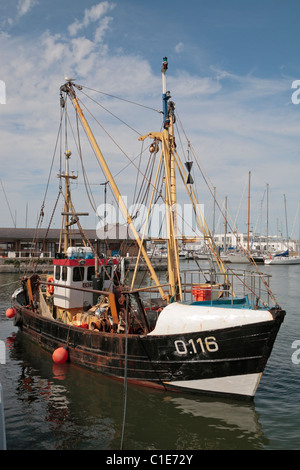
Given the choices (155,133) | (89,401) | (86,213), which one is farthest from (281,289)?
(89,401)

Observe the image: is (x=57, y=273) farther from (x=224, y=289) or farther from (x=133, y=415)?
(x=133, y=415)

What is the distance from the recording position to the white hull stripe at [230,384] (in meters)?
11.0

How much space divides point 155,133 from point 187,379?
10.00 metres

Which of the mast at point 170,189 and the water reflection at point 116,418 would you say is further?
the mast at point 170,189

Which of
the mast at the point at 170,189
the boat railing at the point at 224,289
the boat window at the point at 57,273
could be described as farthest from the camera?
the boat window at the point at 57,273

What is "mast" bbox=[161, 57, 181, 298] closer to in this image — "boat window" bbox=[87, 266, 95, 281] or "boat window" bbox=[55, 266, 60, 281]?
"boat window" bbox=[87, 266, 95, 281]

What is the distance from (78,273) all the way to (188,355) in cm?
768

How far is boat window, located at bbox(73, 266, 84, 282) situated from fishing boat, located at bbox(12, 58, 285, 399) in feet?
0.15

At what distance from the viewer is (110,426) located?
10047 millimetres

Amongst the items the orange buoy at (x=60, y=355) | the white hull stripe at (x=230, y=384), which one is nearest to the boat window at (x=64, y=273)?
the orange buoy at (x=60, y=355)

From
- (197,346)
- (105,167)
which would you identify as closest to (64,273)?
(105,167)

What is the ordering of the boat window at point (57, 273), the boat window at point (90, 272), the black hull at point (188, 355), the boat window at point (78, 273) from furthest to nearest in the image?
the boat window at point (57, 273) → the boat window at point (90, 272) → the boat window at point (78, 273) → the black hull at point (188, 355)

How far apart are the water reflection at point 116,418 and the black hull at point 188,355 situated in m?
0.44

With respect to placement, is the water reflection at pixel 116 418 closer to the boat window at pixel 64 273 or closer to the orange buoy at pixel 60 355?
the orange buoy at pixel 60 355
